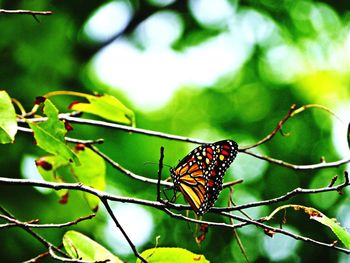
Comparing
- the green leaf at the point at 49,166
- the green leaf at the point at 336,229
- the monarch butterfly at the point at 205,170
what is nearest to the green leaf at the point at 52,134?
the monarch butterfly at the point at 205,170

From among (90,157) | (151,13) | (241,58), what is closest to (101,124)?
(90,157)

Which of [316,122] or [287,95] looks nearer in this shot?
[287,95]

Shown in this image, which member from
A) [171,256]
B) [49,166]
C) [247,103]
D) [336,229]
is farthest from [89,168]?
[247,103]

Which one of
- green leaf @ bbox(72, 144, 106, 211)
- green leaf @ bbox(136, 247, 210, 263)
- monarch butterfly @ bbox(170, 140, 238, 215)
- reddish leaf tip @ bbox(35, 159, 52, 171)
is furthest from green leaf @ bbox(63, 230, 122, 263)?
reddish leaf tip @ bbox(35, 159, 52, 171)

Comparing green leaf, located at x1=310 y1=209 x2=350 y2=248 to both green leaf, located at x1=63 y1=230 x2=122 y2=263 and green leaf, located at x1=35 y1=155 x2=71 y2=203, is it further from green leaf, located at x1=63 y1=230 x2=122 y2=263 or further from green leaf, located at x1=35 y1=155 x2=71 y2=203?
green leaf, located at x1=35 y1=155 x2=71 y2=203

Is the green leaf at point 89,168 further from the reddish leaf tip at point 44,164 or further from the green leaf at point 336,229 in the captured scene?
the green leaf at point 336,229

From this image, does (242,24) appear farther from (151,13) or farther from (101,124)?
(101,124)
